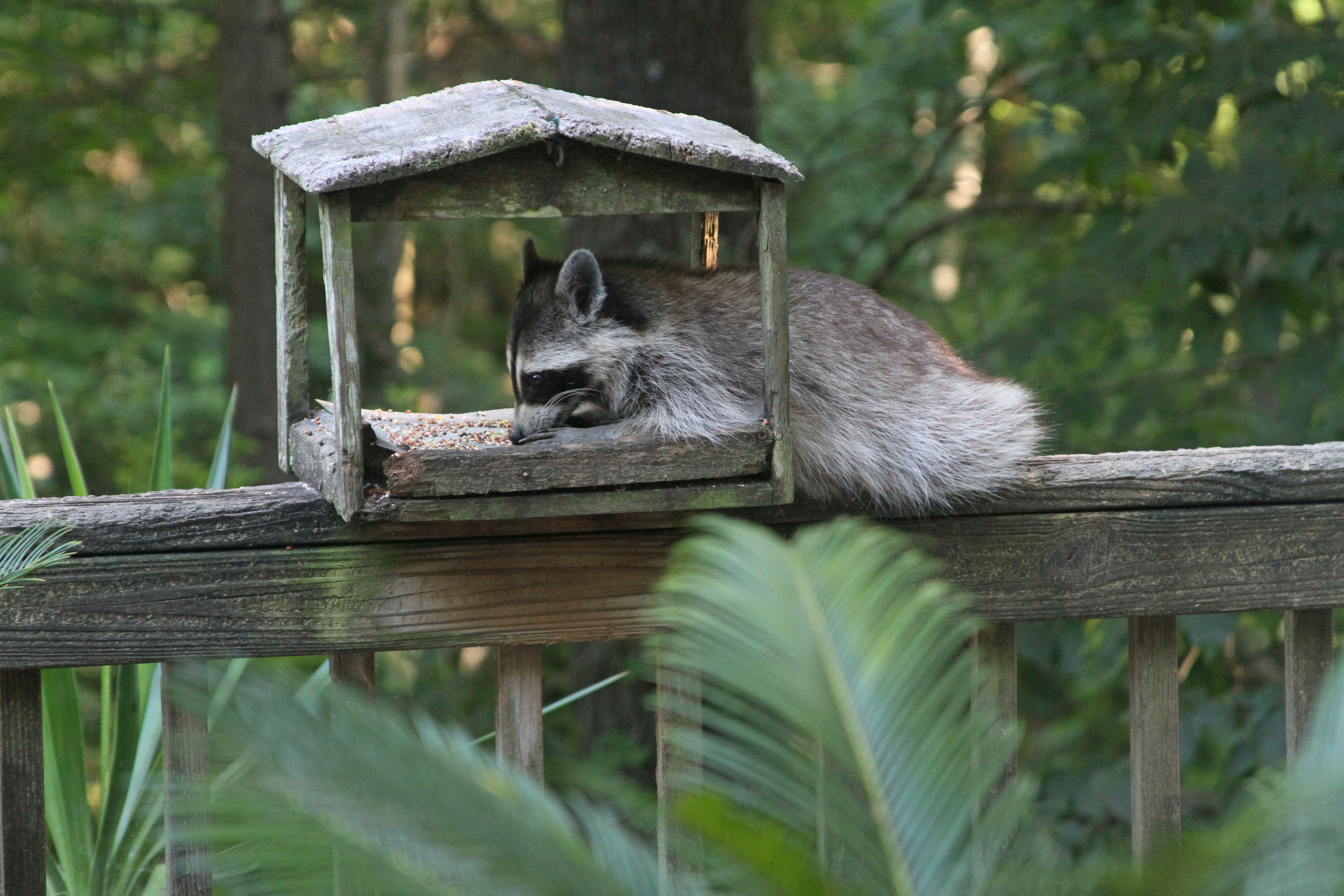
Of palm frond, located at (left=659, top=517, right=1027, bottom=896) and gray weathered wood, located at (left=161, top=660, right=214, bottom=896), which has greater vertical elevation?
palm frond, located at (left=659, top=517, right=1027, bottom=896)

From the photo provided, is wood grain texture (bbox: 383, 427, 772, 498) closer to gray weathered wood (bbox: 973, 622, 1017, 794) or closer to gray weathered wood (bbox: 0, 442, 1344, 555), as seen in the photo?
gray weathered wood (bbox: 0, 442, 1344, 555)

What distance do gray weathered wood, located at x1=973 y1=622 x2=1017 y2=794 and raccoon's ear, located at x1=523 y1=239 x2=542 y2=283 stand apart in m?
1.29

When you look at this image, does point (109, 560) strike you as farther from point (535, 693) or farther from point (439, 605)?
point (535, 693)

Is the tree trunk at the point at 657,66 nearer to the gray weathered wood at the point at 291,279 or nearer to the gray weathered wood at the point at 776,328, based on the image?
the gray weathered wood at the point at 291,279

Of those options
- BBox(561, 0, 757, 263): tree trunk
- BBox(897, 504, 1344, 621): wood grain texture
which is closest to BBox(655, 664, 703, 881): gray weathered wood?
BBox(897, 504, 1344, 621): wood grain texture

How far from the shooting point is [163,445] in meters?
2.53

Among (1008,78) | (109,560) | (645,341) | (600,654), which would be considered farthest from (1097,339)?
(109,560)

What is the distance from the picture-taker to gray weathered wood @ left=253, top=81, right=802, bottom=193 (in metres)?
1.63

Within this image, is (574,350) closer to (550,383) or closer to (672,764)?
(550,383)

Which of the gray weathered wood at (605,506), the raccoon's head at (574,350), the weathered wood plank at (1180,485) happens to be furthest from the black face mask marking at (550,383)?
the weathered wood plank at (1180,485)

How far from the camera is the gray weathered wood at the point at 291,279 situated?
2.03 metres

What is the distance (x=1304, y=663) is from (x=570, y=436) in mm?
1241

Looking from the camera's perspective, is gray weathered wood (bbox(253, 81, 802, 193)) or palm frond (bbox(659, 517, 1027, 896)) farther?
gray weathered wood (bbox(253, 81, 802, 193))

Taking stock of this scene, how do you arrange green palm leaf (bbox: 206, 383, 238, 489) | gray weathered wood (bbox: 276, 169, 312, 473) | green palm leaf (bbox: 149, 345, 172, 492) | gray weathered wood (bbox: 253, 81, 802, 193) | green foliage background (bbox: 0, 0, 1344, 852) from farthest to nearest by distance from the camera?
green foliage background (bbox: 0, 0, 1344, 852) < green palm leaf (bbox: 206, 383, 238, 489) < green palm leaf (bbox: 149, 345, 172, 492) < gray weathered wood (bbox: 276, 169, 312, 473) < gray weathered wood (bbox: 253, 81, 802, 193)
